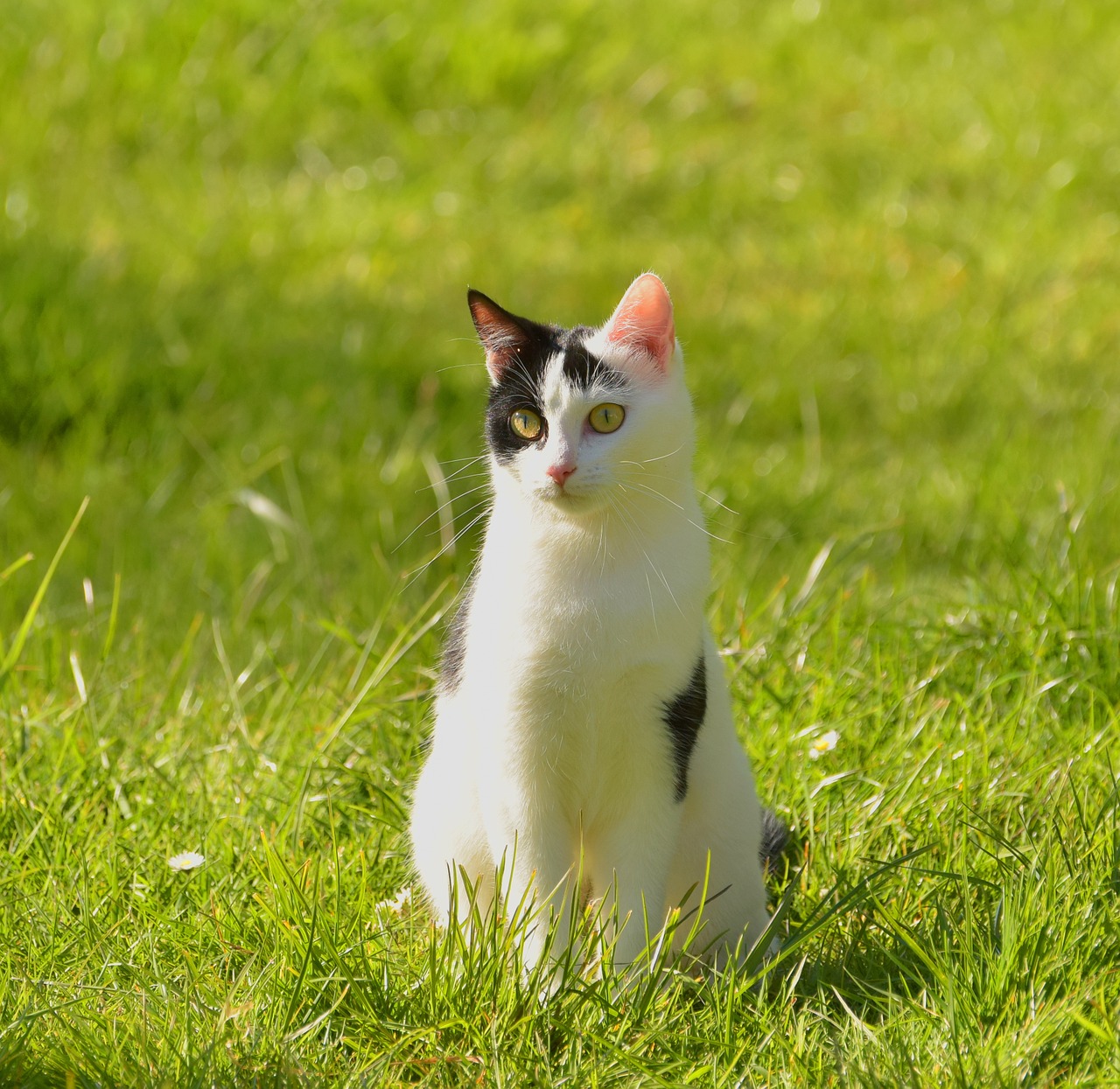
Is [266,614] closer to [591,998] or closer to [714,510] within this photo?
[714,510]

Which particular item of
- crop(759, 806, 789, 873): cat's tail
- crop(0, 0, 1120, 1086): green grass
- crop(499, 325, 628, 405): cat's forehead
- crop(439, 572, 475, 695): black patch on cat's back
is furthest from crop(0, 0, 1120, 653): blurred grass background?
crop(499, 325, 628, 405): cat's forehead

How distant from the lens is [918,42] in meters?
8.04

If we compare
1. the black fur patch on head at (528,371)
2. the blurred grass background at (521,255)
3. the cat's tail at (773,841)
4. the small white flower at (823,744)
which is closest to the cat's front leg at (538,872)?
the cat's tail at (773,841)

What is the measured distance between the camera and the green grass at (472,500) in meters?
2.07

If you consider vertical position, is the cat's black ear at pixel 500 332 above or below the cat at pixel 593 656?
above

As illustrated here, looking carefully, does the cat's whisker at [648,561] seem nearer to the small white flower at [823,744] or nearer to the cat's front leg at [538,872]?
the cat's front leg at [538,872]

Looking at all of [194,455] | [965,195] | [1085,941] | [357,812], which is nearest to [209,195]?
[194,455]

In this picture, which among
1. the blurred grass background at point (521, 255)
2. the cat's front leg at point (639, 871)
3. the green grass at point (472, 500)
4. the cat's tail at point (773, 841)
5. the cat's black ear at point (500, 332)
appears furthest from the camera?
the blurred grass background at point (521, 255)

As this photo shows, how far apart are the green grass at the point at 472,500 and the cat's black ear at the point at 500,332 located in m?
0.69

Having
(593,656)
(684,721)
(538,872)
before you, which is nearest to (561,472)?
(593,656)

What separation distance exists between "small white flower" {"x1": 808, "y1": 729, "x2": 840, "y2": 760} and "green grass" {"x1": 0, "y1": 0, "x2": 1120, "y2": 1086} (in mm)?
47

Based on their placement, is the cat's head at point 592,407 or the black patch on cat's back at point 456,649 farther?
the black patch on cat's back at point 456,649

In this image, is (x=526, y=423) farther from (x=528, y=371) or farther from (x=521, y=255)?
(x=521, y=255)

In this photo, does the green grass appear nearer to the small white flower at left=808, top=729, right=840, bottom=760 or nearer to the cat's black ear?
the small white flower at left=808, top=729, right=840, bottom=760
